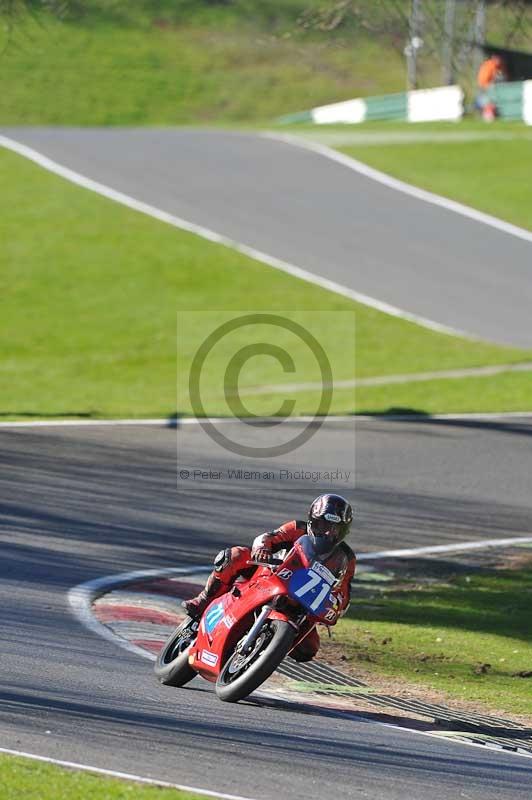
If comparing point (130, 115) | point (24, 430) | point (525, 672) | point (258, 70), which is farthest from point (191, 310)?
point (258, 70)

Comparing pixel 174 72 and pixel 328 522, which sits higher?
pixel 174 72

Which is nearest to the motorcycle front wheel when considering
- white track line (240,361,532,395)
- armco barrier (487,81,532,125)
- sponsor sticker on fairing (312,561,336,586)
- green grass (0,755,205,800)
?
sponsor sticker on fairing (312,561,336,586)

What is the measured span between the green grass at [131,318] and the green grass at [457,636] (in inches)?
328

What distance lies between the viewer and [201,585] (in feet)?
39.0

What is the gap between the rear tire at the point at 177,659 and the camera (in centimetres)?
870

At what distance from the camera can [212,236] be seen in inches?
1200

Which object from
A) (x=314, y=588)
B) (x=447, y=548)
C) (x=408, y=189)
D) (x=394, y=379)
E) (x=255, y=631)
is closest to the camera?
(x=255, y=631)

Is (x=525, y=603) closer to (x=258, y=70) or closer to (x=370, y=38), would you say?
(x=370, y=38)

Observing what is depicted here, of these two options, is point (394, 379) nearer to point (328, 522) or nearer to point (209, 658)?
point (328, 522)

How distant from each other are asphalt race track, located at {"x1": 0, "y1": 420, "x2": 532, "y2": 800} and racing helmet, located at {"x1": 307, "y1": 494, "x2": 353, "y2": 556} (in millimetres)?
1116

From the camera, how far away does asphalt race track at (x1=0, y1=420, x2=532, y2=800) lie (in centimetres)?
684

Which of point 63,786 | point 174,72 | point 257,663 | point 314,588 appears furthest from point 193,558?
point 174,72

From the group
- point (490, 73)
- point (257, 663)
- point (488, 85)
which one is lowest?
point (257, 663)

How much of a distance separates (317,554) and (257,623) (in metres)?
0.66
